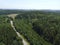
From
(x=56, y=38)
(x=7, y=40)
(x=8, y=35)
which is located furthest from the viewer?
(x=56, y=38)

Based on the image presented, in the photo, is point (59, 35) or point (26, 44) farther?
point (59, 35)

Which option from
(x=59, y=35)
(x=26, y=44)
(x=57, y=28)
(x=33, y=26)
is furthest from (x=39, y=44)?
(x=33, y=26)

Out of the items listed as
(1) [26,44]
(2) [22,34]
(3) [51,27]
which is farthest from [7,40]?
(3) [51,27]

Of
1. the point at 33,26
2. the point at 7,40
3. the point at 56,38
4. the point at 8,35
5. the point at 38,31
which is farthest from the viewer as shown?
the point at 33,26

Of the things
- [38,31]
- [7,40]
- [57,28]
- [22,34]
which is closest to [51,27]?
[57,28]

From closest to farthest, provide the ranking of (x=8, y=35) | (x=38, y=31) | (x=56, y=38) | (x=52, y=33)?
(x=8, y=35) < (x=56, y=38) < (x=52, y=33) < (x=38, y=31)

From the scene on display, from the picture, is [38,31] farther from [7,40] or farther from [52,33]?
[7,40]

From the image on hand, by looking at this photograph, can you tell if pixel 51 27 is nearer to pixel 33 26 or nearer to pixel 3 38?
pixel 33 26

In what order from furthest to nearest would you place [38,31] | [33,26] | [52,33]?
[33,26]
[38,31]
[52,33]

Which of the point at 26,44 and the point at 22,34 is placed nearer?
the point at 26,44
